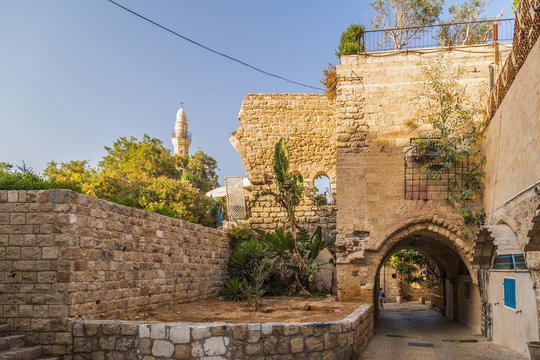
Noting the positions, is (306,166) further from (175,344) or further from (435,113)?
(175,344)

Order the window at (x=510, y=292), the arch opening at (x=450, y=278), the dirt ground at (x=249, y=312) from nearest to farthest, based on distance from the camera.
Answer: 1. the dirt ground at (x=249, y=312)
2. the window at (x=510, y=292)
3. the arch opening at (x=450, y=278)

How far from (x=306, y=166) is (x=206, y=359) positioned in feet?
36.5

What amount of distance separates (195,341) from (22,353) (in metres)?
2.18

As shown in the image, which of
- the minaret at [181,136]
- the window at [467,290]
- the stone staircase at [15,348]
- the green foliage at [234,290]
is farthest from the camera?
the minaret at [181,136]

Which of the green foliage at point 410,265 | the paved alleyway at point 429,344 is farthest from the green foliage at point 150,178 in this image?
the green foliage at point 410,265

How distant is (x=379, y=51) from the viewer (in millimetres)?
12516

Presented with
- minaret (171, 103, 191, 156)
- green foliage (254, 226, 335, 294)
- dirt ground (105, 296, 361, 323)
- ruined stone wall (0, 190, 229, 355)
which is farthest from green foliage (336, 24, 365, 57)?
minaret (171, 103, 191, 156)

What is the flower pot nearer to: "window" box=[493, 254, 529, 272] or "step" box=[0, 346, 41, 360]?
"window" box=[493, 254, 529, 272]

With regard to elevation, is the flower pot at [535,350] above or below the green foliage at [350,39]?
below

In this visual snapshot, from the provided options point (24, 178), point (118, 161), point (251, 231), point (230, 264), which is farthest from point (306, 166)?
point (118, 161)

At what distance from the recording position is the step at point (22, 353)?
5.66 meters

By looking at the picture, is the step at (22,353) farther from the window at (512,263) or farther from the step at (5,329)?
the window at (512,263)

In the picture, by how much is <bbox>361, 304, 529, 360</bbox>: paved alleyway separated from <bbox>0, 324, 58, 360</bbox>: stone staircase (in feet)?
16.9

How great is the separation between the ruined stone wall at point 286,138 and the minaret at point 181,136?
1138 inches
